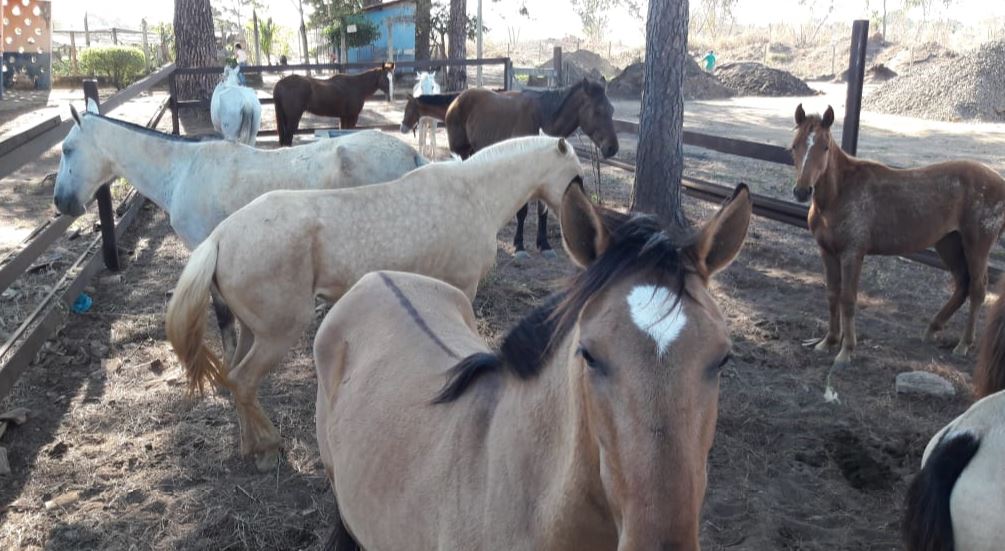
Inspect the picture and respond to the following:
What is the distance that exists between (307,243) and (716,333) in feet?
9.45

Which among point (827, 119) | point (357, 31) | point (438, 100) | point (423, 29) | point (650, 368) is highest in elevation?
point (357, 31)

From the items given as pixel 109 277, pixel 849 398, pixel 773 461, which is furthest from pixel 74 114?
pixel 849 398

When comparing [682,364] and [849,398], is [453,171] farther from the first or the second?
[682,364]

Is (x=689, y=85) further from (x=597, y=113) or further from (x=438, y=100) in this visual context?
(x=597, y=113)

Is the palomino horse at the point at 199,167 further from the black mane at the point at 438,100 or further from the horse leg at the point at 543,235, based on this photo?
the black mane at the point at 438,100

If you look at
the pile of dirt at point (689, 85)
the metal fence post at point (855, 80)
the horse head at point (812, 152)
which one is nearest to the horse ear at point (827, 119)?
the horse head at point (812, 152)

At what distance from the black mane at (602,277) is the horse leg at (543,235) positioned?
6.08 meters

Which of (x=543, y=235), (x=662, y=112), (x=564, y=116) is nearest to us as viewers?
(x=662, y=112)

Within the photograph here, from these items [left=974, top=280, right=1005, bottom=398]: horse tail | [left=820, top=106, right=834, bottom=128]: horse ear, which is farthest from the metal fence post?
[left=974, top=280, right=1005, bottom=398]: horse tail

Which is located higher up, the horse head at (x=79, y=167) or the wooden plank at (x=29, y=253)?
the horse head at (x=79, y=167)

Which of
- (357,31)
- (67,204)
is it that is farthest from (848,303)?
(357,31)

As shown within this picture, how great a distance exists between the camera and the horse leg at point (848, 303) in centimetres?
518

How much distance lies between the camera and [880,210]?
5352mm

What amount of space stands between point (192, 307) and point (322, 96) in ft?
36.7
